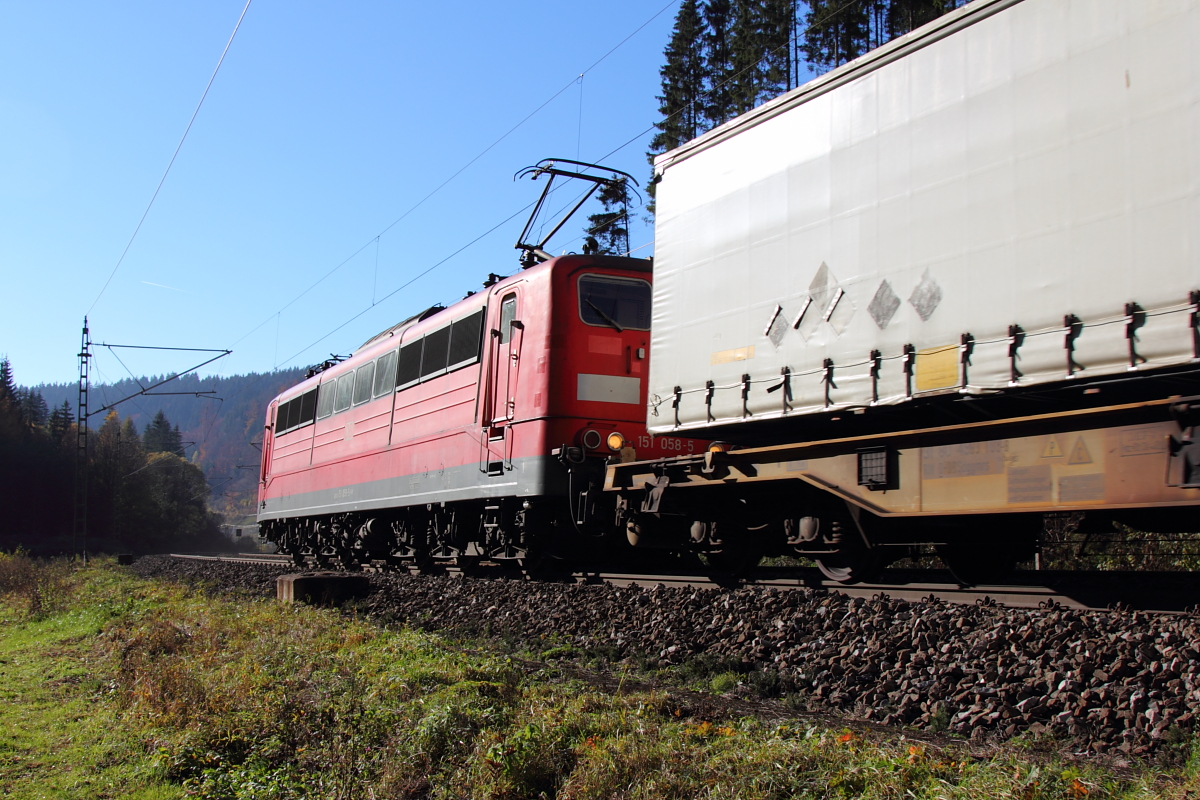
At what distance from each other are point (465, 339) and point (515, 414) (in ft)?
6.25

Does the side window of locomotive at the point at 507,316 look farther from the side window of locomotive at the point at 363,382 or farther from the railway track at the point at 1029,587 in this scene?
the side window of locomotive at the point at 363,382

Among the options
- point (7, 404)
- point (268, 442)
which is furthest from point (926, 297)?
point (7, 404)

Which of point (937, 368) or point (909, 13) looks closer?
point (937, 368)

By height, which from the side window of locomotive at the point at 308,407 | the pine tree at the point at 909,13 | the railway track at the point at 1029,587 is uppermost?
the pine tree at the point at 909,13

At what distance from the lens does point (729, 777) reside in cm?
374

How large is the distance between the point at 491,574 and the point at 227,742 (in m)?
7.63

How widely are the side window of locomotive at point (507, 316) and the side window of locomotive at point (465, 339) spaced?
442 millimetres

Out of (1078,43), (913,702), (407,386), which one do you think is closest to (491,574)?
(407,386)

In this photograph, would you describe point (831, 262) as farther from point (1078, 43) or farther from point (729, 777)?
point (729, 777)

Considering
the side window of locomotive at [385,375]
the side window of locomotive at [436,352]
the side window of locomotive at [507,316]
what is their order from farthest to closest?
the side window of locomotive at [385,375], the side window of locomotive at [436,352], the side window of locomotive at [507,316]

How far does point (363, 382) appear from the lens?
15797 millimetres

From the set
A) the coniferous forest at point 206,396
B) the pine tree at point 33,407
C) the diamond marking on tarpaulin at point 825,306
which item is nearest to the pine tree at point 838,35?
the coniferous forest at point 206,396

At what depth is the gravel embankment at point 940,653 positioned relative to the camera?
422 cm

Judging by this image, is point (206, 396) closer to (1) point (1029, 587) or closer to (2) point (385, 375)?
(2) point (385, 375)
